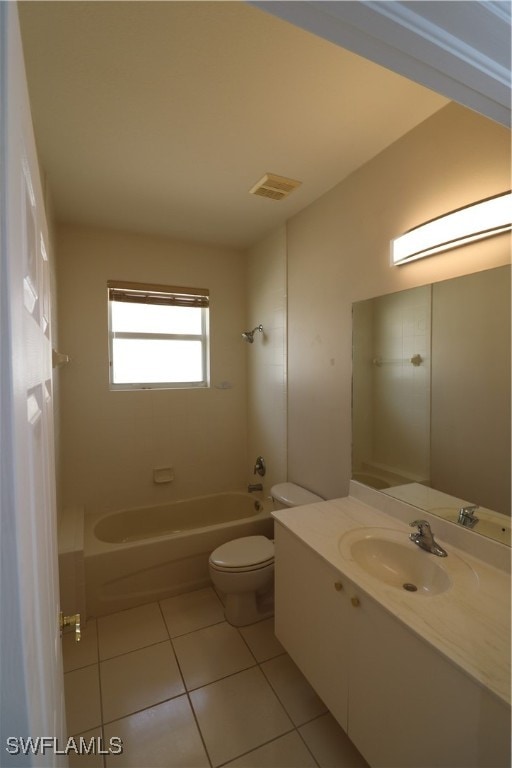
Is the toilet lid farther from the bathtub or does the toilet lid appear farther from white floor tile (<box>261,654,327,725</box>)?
white floor tile (<box>261,654,327,725</box>)

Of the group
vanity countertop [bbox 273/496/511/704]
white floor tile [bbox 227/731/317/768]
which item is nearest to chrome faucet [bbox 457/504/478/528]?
vanity countertop [bbox 273/496/511/704]

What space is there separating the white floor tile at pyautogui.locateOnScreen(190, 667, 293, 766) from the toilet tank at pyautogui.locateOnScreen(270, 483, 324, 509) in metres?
0.89

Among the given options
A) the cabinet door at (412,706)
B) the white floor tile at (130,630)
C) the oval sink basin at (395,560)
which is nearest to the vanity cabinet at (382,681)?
the cabinet door at (412,706)

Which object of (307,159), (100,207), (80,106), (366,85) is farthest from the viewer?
(100,207)

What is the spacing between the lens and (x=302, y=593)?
145 centimetres

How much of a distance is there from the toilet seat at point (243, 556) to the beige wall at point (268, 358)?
2.00 feet

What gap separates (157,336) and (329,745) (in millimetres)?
2748

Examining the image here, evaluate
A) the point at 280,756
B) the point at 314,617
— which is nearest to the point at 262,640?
the point at 280,756

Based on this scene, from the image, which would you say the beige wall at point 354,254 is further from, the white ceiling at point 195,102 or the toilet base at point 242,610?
the toilet base at point 242,610

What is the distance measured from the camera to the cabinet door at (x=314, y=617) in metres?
1.21

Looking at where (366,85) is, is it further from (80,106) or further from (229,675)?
(229,675)

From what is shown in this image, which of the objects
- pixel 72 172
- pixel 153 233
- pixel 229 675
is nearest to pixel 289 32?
pixel 72 172

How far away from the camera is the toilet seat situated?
1.97 m

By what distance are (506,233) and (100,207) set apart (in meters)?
2.35
